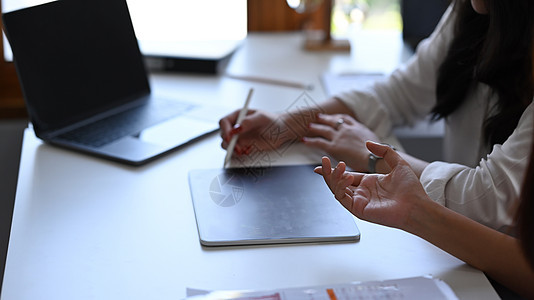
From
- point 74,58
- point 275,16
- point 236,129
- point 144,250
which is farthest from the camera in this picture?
point 275,16

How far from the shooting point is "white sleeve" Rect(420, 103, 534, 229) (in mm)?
827

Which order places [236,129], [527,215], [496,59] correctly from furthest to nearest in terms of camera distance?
1. [236,129]
2. [496,59]
3. [527,215]

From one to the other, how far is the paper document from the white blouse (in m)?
0.17

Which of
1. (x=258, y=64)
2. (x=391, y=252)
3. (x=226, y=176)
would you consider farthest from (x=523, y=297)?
(x=258, y=64)

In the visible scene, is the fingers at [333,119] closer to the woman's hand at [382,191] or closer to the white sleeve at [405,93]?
the white sleeve at [405,93]

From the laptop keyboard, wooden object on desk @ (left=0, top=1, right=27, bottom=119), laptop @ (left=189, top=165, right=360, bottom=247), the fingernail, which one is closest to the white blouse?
laptop @ (left=189, top=165, right=360, bottom=247)

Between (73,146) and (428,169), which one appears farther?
(73,146)

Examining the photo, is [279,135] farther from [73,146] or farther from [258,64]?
Result: [258,64]

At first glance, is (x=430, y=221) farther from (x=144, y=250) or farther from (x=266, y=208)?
(x=144, y=250)

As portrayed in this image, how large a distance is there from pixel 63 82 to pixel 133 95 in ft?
0.61

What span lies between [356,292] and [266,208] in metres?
0.24

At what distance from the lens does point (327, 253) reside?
0.83m

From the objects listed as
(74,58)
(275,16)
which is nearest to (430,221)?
(74,58)

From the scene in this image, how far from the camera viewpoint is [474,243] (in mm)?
785
